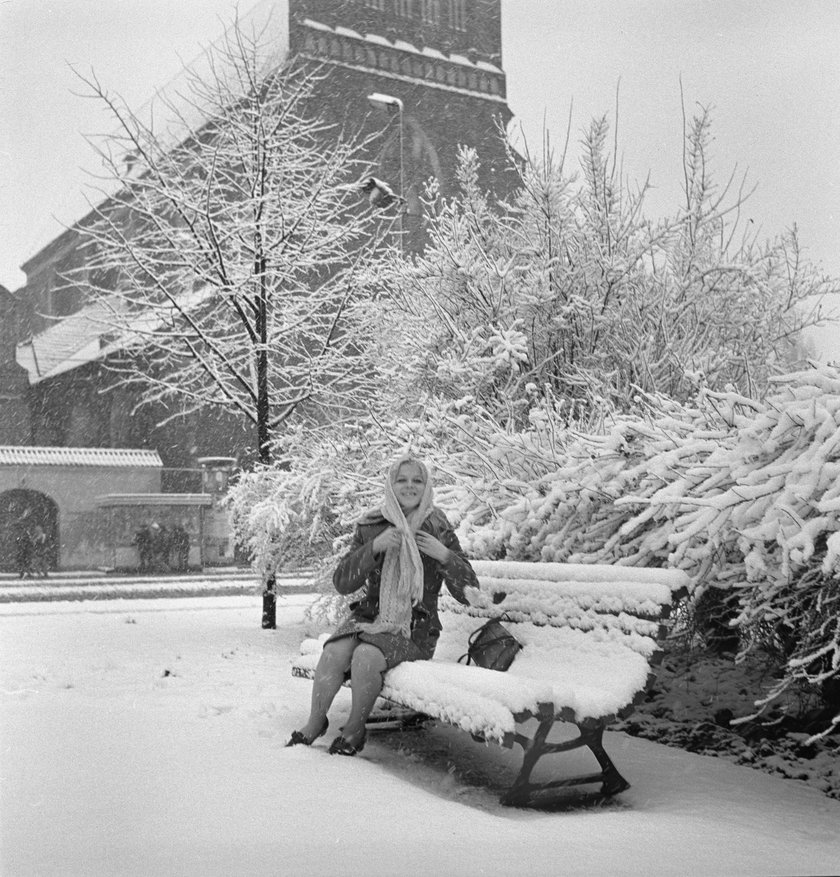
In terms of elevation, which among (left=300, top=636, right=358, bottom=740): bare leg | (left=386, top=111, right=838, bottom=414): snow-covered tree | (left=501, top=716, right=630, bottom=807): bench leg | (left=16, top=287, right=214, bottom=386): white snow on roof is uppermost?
(left=16, top=287, right=214, bottom=386): white snow on roof

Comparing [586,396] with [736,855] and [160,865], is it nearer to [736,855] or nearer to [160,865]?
[736,855]

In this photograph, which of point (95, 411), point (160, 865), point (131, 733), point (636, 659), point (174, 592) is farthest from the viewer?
point (95, 411)

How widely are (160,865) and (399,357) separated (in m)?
7.59

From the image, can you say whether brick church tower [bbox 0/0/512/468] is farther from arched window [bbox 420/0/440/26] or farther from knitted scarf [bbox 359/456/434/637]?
knitted scarf [bbox 359/456/434/637]

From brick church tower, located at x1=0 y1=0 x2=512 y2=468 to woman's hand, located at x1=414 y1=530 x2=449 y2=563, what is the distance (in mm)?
24600

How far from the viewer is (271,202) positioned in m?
12.8

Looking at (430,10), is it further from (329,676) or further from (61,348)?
(329,676)

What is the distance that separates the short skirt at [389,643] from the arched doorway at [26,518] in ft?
97.3

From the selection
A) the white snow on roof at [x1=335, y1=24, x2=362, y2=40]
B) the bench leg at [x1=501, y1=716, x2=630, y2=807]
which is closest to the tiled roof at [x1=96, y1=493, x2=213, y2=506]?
the white snow on roof at [x1=335, y1=24, x2=362, y2=40]

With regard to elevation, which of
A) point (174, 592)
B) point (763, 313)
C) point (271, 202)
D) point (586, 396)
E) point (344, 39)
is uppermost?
point (344, 39)

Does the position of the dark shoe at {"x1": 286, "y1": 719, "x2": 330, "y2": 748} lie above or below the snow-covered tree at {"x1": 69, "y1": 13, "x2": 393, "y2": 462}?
below

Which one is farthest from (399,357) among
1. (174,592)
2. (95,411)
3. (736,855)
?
(95,411)

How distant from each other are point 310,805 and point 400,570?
1453 millimetres

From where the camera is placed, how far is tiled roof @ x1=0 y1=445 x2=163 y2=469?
34375 millimetres
